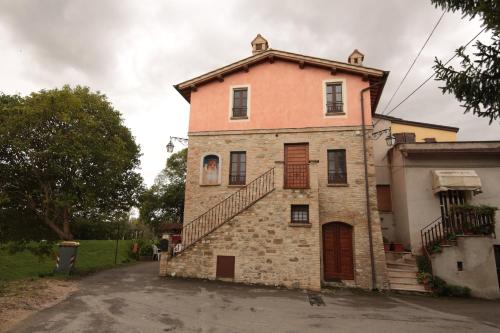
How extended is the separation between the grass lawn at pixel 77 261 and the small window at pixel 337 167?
36.2ft

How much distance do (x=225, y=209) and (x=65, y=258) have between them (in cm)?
630

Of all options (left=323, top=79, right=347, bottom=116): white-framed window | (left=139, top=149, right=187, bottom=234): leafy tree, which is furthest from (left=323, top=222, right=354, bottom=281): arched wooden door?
(left=139, top=149, right=187, bottom=234): leafy tree

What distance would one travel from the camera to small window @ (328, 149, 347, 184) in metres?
12.8

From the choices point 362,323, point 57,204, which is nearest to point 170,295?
point 362,323

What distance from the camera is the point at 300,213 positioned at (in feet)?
38.4

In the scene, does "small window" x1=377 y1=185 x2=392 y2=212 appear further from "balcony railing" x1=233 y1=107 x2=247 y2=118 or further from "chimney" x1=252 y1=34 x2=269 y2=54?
"chimney" x1=252 y1=34 x2=269 y2=54

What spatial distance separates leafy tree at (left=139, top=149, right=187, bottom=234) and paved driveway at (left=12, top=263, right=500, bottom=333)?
845 inches

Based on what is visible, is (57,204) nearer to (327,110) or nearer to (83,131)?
(83,131)

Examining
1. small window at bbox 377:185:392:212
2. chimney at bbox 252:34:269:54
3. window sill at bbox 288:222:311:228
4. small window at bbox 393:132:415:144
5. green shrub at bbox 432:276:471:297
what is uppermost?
chimney at bbox 252:34:269:54

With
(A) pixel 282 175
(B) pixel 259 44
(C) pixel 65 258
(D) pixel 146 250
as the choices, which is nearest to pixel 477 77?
(A) pixel 282 175

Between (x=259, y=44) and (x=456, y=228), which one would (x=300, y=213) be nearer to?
(x=456, y=228)

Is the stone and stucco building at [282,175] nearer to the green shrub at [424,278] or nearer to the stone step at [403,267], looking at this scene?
the stone step at [403,267]

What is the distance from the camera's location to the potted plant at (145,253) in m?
21.6

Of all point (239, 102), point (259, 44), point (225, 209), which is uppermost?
point (259, 44)
